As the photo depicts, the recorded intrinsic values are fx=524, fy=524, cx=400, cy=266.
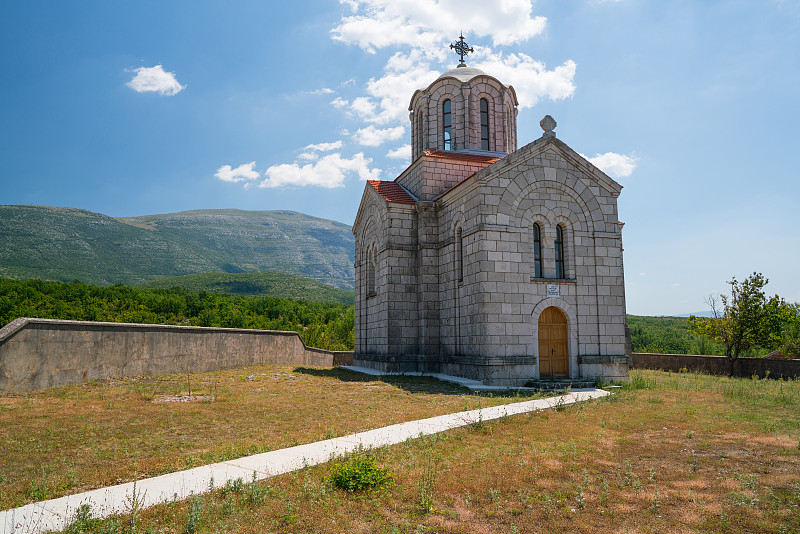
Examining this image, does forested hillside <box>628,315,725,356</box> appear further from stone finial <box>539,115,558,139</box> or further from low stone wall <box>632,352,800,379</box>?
stone finial <box>539,115,558,139</box>

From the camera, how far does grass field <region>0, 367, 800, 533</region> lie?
5215 millimetres

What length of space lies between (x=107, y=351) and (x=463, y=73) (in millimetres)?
18432

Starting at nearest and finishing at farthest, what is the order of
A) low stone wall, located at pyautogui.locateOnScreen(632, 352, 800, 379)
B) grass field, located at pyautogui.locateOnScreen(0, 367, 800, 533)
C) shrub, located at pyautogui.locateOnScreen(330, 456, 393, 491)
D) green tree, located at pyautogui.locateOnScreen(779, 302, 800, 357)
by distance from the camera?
grass field, located at pyautogui.locateOnScreen(0, 367, 800, 533) → shrub, located at pyautogui.locateOnScreen(330, 456, 393, 491) → low stone wall, located at pyautogui.locateOnScreen(632, 352, 800, 379) → green tree, located at pyautogui.locateOnScreen(779, 302, 800, 357)

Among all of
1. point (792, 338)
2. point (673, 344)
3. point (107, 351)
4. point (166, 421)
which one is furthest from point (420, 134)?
point (673, 344)

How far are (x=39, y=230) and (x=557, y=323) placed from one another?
113 meters

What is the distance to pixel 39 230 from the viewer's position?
10119cm

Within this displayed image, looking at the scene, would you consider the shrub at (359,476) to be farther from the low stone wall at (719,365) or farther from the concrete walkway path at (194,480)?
the low stone wall at (719,365)

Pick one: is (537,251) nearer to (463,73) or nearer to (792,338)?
(463,73)

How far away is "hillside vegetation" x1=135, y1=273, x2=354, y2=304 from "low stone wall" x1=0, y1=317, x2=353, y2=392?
6054 centimetres

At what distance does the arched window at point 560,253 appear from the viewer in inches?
714

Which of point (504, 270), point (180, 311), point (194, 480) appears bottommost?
point (194, 480)

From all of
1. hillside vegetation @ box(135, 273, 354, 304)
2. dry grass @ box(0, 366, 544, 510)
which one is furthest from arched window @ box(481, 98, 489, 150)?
hillside vegetation @ box(135, 273, 354, 304)

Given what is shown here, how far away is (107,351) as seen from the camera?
1527cm

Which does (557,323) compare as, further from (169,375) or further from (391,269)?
(169,375)
